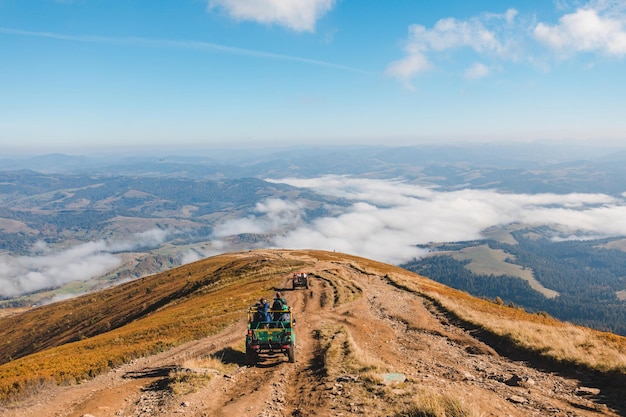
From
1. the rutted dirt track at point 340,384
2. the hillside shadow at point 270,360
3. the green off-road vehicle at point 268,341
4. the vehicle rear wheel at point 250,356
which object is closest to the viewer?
the rutted dirt track at point 340,384

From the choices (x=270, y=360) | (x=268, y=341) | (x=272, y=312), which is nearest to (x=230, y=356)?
(x=270, y=360)

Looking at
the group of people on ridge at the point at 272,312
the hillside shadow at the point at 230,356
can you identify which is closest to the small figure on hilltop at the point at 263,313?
the group of people on ridge at the point at 272,312

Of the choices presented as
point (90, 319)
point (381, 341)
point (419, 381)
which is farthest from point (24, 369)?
point (90, 319)

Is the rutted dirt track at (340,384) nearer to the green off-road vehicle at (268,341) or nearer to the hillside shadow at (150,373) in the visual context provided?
the hillside shadow at (150,373)

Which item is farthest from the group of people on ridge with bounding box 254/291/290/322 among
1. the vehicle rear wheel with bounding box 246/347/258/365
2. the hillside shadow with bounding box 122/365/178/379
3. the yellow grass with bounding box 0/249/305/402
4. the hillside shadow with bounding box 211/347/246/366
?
the yellow grass with bounding box 0/249/305/402

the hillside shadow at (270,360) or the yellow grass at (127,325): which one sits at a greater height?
the hillside shadow at (270,360)

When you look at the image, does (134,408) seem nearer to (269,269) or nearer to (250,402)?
(250,402)

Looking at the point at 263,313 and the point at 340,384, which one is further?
the point at 263,313

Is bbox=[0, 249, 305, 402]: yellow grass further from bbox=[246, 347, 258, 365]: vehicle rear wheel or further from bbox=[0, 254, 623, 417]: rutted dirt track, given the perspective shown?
bbox=[246, 347, 258, 365]: vehicle rear wheel

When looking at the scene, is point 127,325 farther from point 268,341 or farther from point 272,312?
point 268,341
